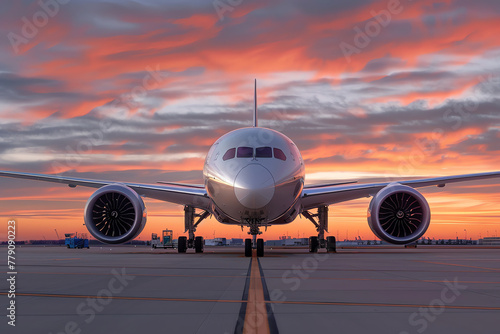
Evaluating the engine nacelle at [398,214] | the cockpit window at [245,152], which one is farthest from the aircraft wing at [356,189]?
the cockpit window at [245,152]

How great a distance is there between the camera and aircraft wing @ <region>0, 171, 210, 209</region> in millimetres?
22453

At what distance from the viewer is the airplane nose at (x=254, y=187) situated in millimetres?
16875

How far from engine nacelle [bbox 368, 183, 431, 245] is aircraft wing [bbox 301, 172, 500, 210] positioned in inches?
51.5

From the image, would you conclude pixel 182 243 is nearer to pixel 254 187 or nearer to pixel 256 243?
pixel 256 243

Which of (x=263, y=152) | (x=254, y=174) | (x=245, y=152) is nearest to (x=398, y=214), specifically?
(x=263, y=152)

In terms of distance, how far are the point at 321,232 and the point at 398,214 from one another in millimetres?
5684

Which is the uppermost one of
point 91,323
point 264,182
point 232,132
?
point 232,132

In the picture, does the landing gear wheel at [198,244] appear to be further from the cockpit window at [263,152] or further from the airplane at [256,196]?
the cockpit window at [263,152]

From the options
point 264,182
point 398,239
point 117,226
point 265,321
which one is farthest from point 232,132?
point 265,321

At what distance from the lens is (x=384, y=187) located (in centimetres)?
2247

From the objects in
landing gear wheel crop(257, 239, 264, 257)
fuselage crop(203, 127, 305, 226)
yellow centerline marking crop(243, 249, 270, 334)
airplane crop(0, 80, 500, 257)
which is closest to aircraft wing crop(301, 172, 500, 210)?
airplane crop(0, 80, 500, 257)

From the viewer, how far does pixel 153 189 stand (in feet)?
75.4

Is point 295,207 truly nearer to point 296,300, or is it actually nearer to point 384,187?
point 384,187

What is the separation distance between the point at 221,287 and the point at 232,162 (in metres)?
10.2
